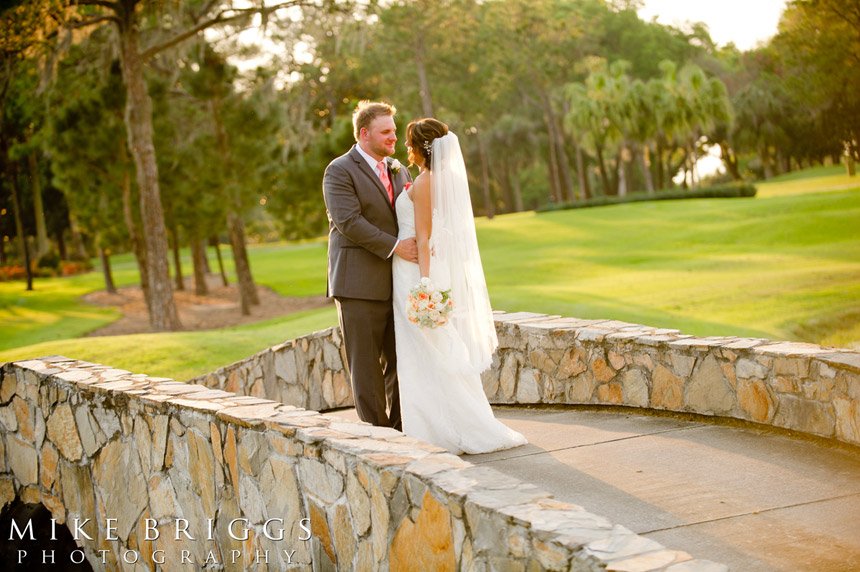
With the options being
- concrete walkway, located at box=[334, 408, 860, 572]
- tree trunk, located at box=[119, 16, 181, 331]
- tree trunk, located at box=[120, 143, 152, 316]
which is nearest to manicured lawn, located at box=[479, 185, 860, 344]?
concrete walkway, located at box=[334, 408, 860, 572]

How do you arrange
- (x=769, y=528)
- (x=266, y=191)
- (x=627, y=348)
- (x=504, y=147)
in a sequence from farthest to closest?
(x=504, y=147), (x=266, y=191), (x=627, y=348), (x=769, y=528)

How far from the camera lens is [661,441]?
274 inches

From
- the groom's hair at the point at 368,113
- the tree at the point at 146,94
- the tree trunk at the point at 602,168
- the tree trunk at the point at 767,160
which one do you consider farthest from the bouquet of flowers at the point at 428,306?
the tree trunk at the point at 767,160

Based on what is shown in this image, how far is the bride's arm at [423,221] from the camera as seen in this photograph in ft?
23.7

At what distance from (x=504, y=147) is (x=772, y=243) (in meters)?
42.7

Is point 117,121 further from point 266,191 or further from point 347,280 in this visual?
point 347,280

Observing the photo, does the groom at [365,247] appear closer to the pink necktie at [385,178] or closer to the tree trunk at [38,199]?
the pink necktie at [385,178]

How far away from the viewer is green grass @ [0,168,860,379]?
1520 centimetres

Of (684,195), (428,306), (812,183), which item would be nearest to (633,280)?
(428,306)

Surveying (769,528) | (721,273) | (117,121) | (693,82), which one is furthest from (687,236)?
(769,528)

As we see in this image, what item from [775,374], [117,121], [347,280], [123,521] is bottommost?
[123,521]

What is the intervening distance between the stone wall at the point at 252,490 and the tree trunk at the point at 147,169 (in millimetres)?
12244

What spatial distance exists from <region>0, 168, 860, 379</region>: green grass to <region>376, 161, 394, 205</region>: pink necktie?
7.40 meters

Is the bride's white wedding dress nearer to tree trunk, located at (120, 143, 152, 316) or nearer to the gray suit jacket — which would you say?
the gray suit jacket
